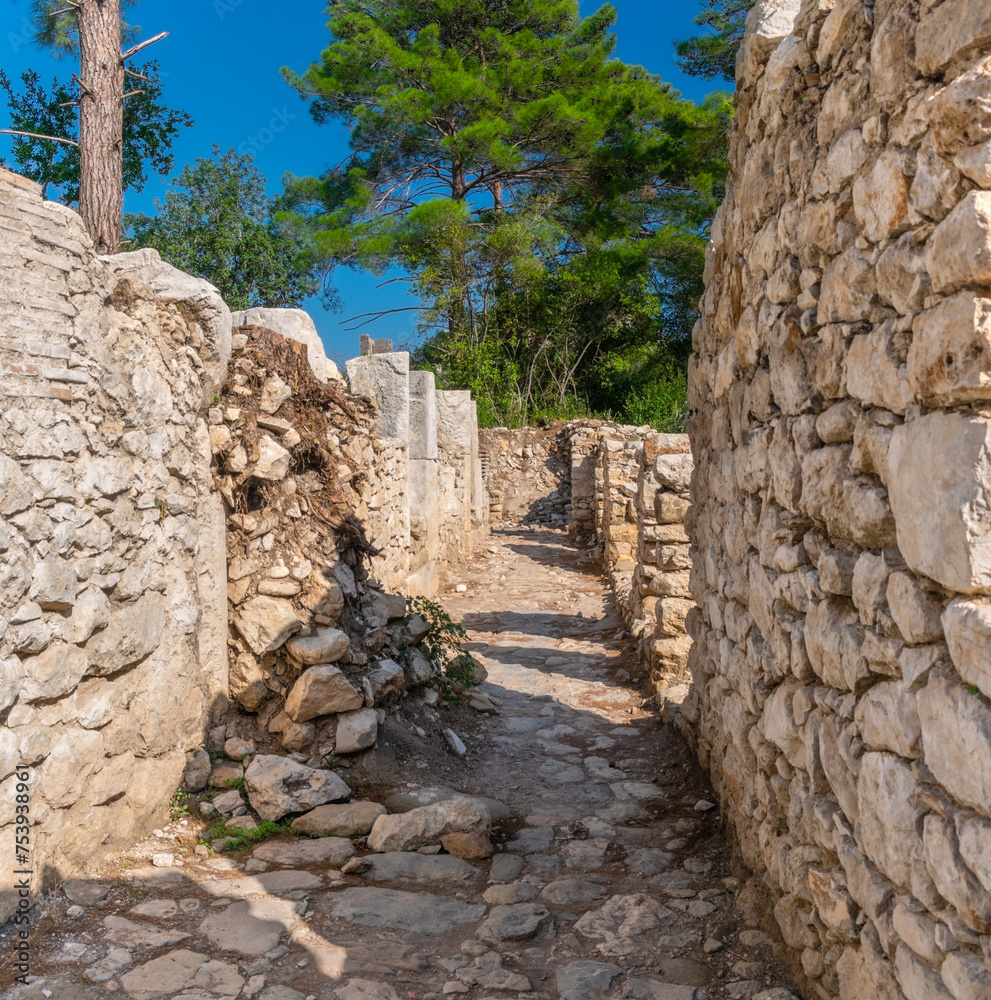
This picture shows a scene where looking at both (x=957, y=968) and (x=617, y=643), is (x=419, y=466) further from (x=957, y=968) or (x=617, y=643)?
(x=957, y=968)

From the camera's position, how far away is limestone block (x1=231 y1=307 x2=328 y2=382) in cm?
528

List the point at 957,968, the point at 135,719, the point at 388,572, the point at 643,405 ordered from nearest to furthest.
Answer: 1. the point at 957,968
2. the point at 135,719
3. the point at 388,572
4. the point at 643,405

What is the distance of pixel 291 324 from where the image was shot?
542 cm

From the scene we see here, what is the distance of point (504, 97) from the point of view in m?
19.4

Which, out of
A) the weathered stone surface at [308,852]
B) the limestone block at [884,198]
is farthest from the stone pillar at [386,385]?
the limestone block at [884,198]

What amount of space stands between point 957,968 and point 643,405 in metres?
19.9

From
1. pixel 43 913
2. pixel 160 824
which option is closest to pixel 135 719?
pixel 160 824

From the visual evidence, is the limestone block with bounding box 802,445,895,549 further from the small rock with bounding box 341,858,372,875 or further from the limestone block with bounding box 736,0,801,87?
the small rock with bounding box 341,858,372,875

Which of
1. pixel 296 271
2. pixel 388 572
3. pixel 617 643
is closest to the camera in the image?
pixel 388 572

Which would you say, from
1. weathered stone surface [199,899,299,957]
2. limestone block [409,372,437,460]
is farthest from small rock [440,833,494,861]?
limestone block [409,372,437,460]

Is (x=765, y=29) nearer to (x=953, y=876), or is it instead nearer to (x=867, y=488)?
(x=867, y=488)

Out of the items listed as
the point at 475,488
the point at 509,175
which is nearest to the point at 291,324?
the point at 475,488

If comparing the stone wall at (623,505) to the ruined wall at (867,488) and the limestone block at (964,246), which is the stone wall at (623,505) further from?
the limestone block at (964,246)

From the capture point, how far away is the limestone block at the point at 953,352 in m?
1.33
